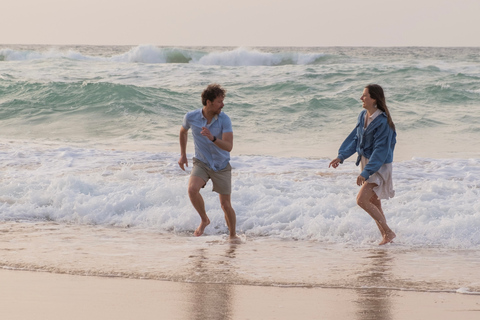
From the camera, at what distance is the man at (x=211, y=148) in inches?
253

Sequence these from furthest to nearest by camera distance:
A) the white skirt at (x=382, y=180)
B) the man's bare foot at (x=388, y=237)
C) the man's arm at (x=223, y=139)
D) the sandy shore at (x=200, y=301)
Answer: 1. the man's bare foot at (x=388, y=237)
2. the white skirt at (x=382, y=180)
3. the man's arm at (x=223, y=139)
4. the sandy shore at (x=200, y=301)

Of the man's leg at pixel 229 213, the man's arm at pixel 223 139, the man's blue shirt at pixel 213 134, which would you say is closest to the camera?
the man's arm at pixel 223 139

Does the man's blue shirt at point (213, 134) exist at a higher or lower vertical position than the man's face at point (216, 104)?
lower

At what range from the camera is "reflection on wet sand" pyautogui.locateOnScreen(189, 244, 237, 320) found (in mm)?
4371

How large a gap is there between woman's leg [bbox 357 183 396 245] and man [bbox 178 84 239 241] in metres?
1.31

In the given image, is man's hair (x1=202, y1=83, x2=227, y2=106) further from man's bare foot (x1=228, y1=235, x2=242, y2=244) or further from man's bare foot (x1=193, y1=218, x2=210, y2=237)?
man's bare foot (x1=228, y1=235, x2=242, y2=244)

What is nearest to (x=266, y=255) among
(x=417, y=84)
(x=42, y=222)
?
(x=42, y=222)

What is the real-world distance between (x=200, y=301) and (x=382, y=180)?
2.52 metres

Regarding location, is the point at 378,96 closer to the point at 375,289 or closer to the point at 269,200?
the point at 375,289

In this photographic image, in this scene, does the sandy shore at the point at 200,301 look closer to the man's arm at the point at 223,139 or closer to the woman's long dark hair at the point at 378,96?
the man's arm at the point at 223,139


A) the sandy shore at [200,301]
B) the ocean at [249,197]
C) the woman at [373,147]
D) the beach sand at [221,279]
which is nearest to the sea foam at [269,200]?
the ocean at [249,197]

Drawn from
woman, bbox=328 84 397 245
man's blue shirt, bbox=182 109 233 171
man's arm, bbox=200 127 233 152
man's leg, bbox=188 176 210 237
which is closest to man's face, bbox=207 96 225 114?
man's blue shirt, bbox=182 109 233 171

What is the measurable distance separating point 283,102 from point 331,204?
12.2m

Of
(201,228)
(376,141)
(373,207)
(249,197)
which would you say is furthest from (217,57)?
(376,141)
